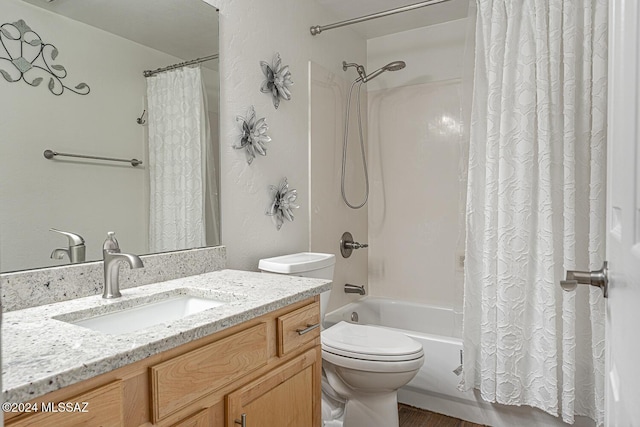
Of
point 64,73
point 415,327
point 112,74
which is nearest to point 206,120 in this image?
point 112,74

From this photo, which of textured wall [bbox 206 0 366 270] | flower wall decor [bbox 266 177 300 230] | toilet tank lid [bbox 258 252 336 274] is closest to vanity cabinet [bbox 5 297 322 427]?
toilet tank lid [bbox 258 252 336 274]

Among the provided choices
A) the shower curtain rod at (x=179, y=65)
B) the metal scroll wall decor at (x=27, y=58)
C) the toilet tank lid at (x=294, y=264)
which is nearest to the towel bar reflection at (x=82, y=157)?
the metal scroll wall decor at (x=27, y=58)

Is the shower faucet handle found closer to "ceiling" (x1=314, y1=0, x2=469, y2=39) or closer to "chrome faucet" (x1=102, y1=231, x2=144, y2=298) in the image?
"ceiling" (x1=314, y1=0, x2=469, y2=39)

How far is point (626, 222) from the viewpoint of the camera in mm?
619

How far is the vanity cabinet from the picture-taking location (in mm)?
781

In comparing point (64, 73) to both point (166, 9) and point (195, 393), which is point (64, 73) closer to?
point (166, 9)

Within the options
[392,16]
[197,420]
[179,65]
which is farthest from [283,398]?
[392,16]

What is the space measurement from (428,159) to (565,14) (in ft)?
4.02

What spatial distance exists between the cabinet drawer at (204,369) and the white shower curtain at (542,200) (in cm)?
132

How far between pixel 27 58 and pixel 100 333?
81 centimetres

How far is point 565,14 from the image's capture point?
6.15 ft

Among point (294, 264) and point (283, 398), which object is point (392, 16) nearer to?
point (294, 264)

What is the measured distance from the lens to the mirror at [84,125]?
1151 millimetres

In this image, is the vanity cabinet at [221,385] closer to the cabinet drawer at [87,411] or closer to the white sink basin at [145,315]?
the cabinet drawer at [87,411]
